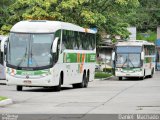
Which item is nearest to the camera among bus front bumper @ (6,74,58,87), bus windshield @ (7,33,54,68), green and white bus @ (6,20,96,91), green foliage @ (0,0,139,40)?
bus front bumper @ (6,74,58,87)

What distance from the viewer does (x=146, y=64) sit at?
53406 mm

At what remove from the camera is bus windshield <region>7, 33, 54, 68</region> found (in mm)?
29656

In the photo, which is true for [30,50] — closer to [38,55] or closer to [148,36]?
[38,55]

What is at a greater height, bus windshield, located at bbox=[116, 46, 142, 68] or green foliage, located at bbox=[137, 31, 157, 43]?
green foliage, located at bbox=[137, 31, 157, 43]

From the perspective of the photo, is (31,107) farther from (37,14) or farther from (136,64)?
(136,64)

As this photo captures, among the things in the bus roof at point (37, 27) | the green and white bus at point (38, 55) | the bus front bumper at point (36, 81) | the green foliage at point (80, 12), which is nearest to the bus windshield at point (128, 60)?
the green foliage at point (80, 12)

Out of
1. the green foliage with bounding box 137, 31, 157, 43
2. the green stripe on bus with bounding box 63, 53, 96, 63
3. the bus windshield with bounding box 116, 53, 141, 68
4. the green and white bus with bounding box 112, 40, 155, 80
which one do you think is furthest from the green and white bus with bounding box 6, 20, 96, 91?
the green foliage with bounding box 137, 31, 157, 43

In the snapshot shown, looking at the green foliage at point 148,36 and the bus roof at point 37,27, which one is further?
the green foliage at point 148,36

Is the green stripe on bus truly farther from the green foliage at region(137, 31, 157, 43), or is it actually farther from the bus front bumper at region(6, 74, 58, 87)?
the green foliage at region(137, 31, 157, 43)

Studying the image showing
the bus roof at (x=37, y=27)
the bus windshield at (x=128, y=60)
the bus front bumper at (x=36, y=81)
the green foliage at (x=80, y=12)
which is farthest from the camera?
the bus windshield at (x=128, y=60)

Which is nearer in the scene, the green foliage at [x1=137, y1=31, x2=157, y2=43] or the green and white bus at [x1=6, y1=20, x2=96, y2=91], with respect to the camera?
the green and white bus at [x1=6, y1=20, x2=96, y2=91]

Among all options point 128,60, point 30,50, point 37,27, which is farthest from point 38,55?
point 128,60

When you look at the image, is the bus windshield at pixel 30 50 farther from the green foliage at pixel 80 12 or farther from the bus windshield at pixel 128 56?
the bus windshield at pixel 128 56

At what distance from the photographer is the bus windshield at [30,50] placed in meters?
29.7
